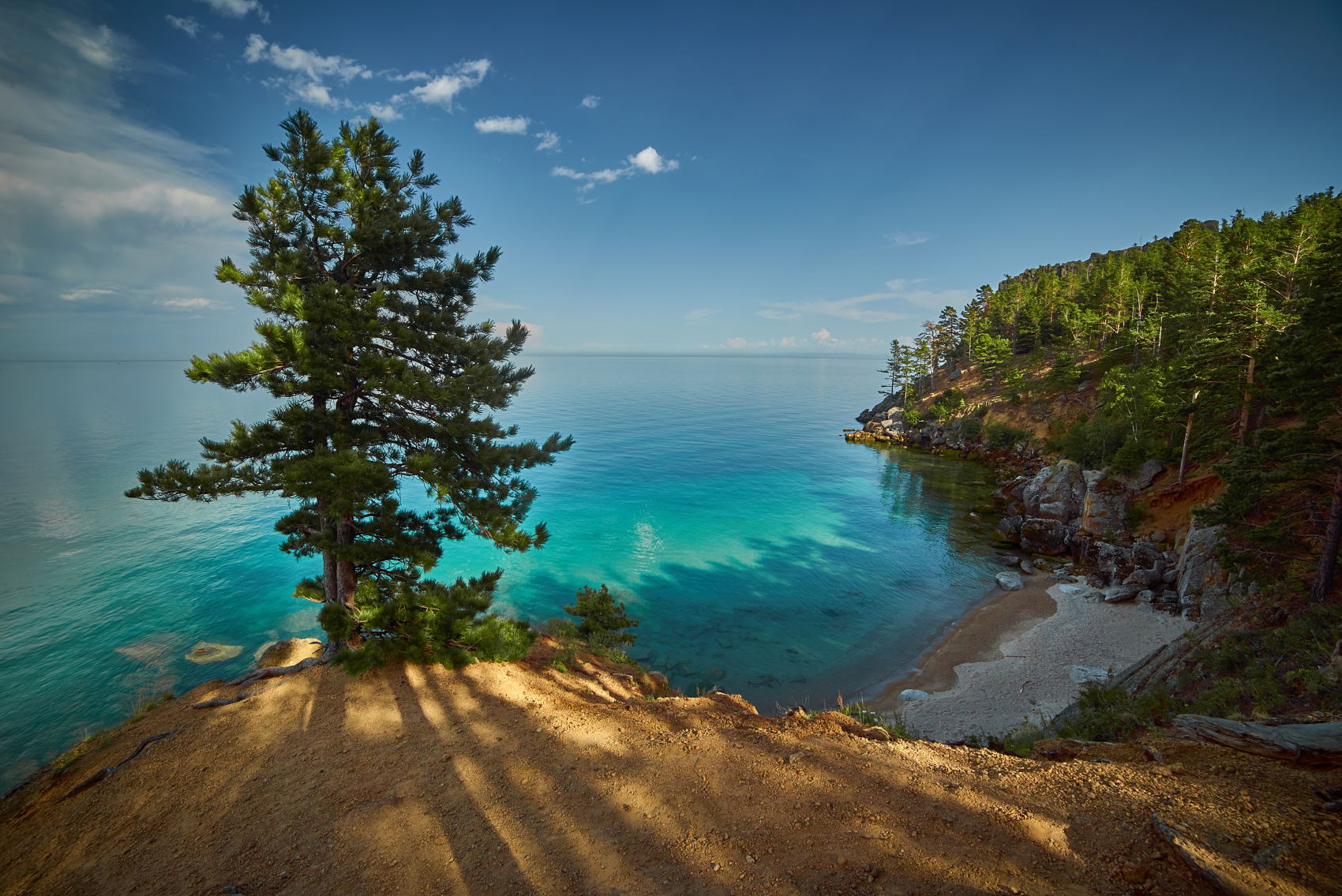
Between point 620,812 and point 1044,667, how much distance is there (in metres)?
19.1

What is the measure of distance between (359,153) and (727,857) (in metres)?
14.2

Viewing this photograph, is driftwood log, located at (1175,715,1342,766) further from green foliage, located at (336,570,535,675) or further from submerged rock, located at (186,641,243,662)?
submerged rock, located at (186,641,243,662)

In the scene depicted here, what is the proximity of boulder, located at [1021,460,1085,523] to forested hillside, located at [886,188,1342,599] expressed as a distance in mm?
2317

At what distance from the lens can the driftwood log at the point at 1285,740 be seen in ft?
19.9

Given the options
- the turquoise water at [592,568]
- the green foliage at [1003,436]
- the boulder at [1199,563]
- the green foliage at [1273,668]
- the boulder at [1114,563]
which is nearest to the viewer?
the green foliage at [1273,668]

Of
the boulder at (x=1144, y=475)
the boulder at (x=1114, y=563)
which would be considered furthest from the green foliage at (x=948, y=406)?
the boulder at (x=1114, y=563)

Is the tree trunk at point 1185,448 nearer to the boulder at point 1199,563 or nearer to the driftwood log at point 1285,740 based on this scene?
the boulder at point 1199,563

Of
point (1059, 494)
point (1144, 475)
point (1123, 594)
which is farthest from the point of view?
point (1059, 494)

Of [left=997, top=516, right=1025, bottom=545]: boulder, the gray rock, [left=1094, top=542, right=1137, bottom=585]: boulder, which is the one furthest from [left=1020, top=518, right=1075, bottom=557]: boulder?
the gray rock

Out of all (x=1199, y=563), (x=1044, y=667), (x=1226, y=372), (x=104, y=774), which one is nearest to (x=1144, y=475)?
(x=1226, y=372)

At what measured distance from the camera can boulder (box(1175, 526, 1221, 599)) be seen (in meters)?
19.0

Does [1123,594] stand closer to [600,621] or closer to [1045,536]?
[1045,536]

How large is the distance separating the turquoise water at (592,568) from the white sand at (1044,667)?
3.20m

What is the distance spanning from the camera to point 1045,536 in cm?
3027
